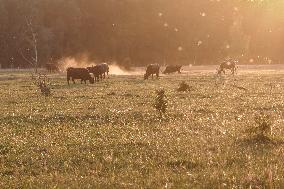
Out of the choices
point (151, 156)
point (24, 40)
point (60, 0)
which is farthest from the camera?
point (60, 0)

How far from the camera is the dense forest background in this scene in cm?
10600

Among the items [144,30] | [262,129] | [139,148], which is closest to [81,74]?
[262,129]

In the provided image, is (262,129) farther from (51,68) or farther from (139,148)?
(51,68)

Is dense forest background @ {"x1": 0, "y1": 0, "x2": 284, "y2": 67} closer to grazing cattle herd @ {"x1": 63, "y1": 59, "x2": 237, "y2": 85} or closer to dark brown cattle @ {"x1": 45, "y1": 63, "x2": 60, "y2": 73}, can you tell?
dark brown cattle @ {"x1": 45, "y1": 63, "x2": 60, "y2": 73}

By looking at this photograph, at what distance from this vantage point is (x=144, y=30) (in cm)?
11194

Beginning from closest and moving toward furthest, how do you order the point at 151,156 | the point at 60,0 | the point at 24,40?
the point at 151,156
the point at 24,40
the point at 60,0

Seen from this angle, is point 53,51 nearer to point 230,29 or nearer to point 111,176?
point 230,29

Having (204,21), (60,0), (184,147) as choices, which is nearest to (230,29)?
(204,21)

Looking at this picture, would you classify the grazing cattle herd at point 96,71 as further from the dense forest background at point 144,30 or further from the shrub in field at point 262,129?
the dense forest background at point 144,30

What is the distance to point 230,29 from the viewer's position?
114 m

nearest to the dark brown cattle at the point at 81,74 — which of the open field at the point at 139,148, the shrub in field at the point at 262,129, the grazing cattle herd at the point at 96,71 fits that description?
the grazing cattle herd at the point at 96,71

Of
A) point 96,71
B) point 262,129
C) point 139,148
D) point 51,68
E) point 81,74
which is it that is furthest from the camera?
point 51,68

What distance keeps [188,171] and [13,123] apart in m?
9.83

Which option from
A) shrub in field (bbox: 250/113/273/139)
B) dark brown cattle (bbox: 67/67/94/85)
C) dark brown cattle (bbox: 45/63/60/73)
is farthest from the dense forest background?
shrub in field (bbox: 250/113/273/139)
